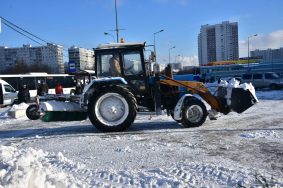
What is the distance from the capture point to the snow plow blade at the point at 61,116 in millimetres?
10703

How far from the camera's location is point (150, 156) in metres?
7.06

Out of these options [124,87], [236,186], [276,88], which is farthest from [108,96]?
[276,88]

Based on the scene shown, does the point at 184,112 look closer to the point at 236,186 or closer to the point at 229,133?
the point at 229,133

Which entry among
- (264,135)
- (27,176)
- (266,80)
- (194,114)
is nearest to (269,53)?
(266,80)

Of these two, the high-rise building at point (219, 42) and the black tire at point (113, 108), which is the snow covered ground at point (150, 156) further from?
the high-rise building at point (219, 42)

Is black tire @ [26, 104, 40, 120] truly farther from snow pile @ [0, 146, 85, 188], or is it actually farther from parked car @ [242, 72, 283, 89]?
parked car @ [242, 72, 283, 89]

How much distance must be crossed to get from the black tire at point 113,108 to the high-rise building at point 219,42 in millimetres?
112835

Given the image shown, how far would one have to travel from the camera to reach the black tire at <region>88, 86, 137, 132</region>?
10000 mm

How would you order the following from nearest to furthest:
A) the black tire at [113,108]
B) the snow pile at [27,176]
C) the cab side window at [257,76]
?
the snow pile at [27,176], the black tire at [113,108], the cab side window at [257,76]

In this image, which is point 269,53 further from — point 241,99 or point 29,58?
point 241,99

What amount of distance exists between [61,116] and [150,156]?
451cm

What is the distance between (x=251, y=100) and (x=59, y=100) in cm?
573

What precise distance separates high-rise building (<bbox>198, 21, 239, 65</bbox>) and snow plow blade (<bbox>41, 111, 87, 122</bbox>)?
112m

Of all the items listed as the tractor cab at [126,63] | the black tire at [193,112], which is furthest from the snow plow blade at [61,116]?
the black tire at [193,112]
